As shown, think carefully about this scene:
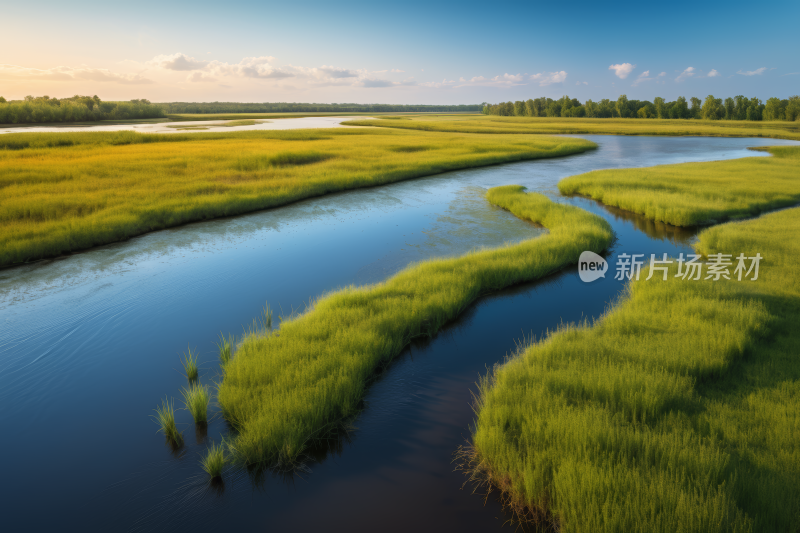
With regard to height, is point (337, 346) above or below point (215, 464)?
→ above

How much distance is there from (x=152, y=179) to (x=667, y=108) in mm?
137899

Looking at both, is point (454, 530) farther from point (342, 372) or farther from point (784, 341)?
point (784, 341)

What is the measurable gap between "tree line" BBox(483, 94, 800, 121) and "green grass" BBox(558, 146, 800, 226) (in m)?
98.9

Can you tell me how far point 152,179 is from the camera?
2114 cm

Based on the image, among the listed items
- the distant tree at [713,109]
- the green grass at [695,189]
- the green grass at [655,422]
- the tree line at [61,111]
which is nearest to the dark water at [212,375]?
the green grass at [655,422]

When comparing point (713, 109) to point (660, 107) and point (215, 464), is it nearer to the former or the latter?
point (660, 107)

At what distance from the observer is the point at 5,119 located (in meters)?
65.0

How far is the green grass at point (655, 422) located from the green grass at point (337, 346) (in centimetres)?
197

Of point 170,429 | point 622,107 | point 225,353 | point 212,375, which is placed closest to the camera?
point 170,429

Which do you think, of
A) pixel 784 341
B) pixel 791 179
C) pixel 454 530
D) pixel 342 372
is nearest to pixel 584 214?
pixel 784 341

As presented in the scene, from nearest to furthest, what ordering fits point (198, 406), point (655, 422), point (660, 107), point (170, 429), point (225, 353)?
point (655, 422), point (170, 429), point (198, 406), point (225, 353), point (660, 107)

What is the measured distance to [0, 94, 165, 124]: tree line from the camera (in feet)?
→ 217

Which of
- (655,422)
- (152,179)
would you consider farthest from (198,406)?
(152,179)

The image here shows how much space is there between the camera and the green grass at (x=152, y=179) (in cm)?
1393
